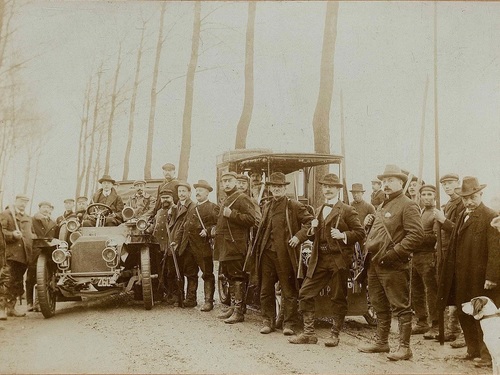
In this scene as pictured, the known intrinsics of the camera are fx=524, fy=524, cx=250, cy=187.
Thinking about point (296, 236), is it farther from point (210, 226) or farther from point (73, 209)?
point (73, 209)

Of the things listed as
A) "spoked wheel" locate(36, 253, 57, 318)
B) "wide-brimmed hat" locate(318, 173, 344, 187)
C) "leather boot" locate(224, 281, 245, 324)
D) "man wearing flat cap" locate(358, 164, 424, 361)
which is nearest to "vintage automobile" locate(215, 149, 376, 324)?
"leather boot" locate(224, 281, 245, 324)

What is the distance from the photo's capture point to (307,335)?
6.12 metres

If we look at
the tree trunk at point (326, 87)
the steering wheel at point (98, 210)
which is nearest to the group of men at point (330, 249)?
the steering wheel at point (98, 210)

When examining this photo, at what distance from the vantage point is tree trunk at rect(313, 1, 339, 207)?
9328 millimetres

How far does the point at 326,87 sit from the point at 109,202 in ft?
15.0

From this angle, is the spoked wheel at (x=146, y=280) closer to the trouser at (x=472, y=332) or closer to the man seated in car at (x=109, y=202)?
the man seated in car at (x=109, y=202)

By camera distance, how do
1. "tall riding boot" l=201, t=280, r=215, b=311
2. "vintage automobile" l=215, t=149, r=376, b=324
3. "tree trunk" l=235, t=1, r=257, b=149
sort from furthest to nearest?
1. "tree trunk" l=235, t=1, r=257, b=149
2. "tall riding boot" l=201, t=280, r=215, b=311
3. "vintage automobile" l=215, t=149, r=376, b=324

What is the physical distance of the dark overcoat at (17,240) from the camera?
7993mm

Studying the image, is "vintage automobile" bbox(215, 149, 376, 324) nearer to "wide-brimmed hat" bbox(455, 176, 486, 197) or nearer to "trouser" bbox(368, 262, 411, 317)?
"trouser" bbox(368, 262, 411, 317)

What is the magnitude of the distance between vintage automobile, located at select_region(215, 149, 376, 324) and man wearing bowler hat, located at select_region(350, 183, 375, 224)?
0.72ft

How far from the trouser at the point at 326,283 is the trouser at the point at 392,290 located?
1.61 ft

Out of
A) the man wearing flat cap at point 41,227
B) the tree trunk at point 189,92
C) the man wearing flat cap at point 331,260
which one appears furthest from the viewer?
the tree trunk at point 189,92

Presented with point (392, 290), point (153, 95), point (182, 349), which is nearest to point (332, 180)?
point (392, 290)

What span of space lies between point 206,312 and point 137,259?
57.5 inches
